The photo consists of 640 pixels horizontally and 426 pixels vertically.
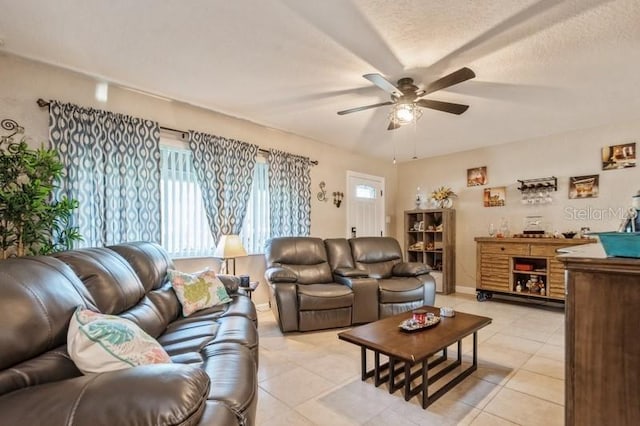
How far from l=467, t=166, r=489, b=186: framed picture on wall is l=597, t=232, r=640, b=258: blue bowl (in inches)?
163

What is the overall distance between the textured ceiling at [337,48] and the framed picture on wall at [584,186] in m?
0.95

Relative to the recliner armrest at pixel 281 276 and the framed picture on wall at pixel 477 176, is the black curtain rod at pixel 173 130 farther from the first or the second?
the framed picture on wall at pixel 477 176

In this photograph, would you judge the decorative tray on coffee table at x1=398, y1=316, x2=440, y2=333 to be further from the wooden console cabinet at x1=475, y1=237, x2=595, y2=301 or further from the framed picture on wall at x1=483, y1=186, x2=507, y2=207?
the framed picture on wall at x1=483, y1=186, x2=507, y2=207

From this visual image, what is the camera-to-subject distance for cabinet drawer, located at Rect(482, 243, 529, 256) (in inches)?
166

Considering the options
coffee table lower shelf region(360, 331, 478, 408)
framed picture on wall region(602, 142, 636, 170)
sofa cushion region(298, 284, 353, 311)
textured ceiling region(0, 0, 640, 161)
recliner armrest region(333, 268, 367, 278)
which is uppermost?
textured ceiling region(0, 0, 640, 161)

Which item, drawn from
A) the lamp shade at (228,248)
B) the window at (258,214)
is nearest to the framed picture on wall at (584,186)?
the window at (258,214)

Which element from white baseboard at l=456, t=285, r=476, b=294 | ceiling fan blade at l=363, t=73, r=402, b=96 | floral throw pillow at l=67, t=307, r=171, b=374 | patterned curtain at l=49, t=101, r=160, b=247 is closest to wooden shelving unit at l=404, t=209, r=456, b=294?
white baseboard at l=456, t=285, r=476, b=294

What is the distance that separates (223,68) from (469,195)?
14.3 ft

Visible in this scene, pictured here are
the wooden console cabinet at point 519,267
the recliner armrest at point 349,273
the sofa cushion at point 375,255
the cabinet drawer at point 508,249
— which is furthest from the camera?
the cabinet drawer at point 508,249

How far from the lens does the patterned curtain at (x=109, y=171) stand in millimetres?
2516

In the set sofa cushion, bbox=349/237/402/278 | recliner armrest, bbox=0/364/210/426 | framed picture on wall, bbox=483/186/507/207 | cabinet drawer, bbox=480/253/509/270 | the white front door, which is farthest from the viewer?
the white front door

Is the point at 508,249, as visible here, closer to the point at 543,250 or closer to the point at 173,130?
the point at 543,250

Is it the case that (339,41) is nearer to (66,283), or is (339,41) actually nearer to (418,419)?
(66,283)

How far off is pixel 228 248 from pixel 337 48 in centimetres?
215
